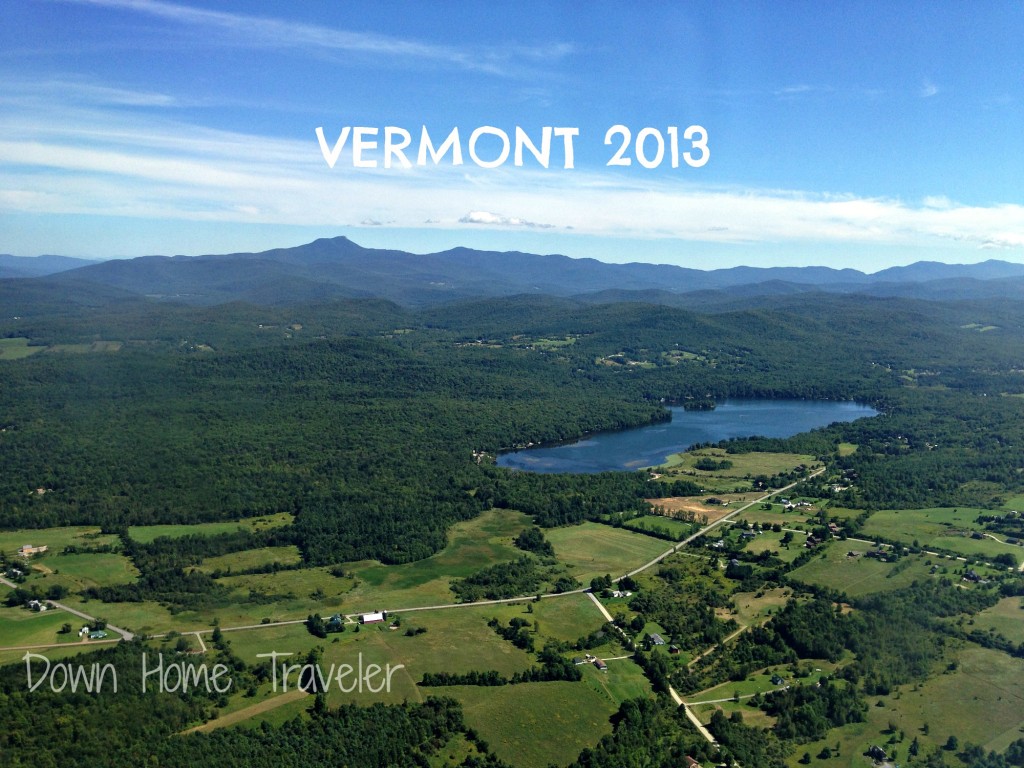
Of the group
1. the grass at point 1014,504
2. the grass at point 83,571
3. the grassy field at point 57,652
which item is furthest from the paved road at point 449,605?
the grass at point 1014,504

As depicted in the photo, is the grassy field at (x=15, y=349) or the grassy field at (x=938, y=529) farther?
the grassy field at (x=15, y=349)

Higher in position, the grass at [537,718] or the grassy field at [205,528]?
the grassy field at [205,528]

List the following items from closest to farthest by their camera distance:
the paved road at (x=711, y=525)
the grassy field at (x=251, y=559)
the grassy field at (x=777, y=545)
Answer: the grassy field at (x=251, y=559) → the paved road at (x=711, y=525) → the grassy field at (x=777, y=545)

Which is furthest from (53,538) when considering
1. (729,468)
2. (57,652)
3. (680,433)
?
(680,433)

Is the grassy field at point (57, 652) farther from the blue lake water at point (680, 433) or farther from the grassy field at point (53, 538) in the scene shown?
the blue lake water at point (680, 433)

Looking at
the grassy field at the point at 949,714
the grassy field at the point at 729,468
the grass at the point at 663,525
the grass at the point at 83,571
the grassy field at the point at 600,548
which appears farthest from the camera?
the grassy field at the point at 729,468

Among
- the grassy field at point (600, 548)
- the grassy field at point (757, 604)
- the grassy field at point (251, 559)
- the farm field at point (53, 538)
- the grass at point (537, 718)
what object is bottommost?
the grass at point (537, 718)

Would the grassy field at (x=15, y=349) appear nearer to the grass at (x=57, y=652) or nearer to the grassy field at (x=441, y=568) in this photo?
the grassy field at (x=441, y=568)
